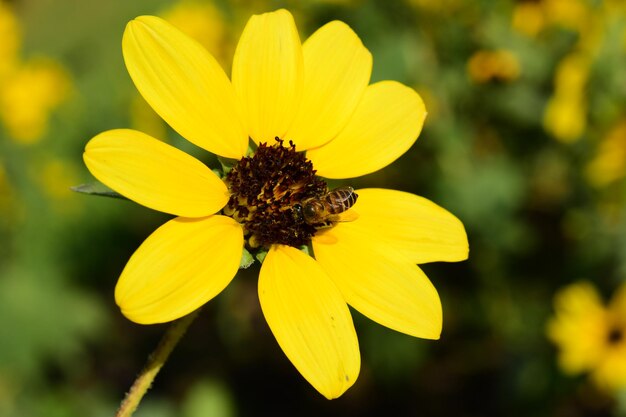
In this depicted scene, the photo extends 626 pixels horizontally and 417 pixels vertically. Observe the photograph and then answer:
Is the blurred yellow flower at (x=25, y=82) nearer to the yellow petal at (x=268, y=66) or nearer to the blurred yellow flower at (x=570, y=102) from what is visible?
the yellow petal at (x=268, y=66)

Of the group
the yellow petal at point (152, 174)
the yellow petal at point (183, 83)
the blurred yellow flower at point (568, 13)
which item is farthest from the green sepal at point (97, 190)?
the blurred yellow flower at point (568, 13)

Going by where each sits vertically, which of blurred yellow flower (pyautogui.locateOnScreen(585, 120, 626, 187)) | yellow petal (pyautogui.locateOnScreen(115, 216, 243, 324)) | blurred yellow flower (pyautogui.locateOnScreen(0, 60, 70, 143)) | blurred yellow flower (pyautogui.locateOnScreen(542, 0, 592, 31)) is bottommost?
blurred yellow flower (pyautogui.locateOnScreen(0, 60, 70, 143))

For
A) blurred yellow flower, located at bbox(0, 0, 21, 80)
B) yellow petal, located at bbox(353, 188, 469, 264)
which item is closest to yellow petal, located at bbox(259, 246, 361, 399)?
yellow petal, located at bbox(353, 188, 469, 264)

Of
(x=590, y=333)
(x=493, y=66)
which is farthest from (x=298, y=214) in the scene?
(x=590, y=333)

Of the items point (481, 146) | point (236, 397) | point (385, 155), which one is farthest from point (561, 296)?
point (385, 155)

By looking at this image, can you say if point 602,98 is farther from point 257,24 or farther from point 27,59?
point 27,59

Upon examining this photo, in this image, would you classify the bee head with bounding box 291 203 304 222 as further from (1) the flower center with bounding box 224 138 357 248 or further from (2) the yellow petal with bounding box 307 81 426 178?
(2) the yellow petal with bounding box 307 81 426 178
